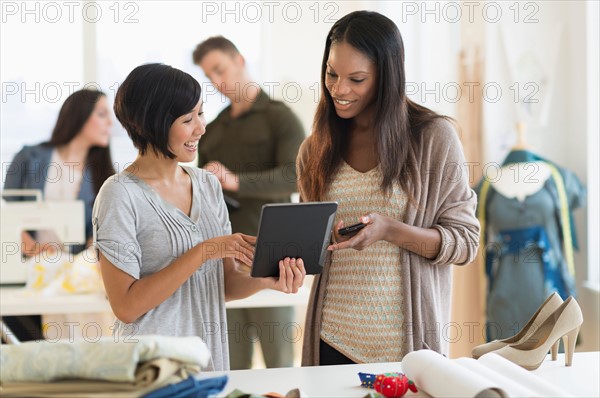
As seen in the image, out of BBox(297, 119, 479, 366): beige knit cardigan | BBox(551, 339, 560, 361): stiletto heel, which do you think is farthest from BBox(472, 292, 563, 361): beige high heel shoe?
BBox(297, 119, 479, 366): beige knit cardigan

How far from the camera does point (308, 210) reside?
1.70 m

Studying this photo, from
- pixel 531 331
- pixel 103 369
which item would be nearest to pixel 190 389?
pixel 103 369

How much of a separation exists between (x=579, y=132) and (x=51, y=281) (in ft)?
8.50

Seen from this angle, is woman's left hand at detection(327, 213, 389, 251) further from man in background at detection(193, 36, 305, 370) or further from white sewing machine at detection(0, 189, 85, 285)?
white sewing machine at detection(0, 189, 85, 285)

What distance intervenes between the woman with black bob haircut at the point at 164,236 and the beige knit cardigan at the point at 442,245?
0.27m

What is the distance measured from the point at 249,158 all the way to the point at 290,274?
1861 mm

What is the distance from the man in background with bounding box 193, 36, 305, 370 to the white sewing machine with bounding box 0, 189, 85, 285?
67cm

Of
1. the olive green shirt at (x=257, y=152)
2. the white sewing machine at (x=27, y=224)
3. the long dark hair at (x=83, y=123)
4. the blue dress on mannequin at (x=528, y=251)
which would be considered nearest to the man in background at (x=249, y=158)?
the olive green shirt at (x=257, y=152)

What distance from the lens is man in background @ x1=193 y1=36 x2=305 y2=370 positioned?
3416 millimetres

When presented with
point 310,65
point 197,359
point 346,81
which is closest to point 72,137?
point 310,65

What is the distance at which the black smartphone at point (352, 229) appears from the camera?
180cm

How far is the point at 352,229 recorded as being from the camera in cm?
180

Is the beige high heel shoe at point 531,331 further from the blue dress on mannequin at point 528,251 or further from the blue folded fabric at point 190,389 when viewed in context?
the blue dress on mannequin at point 528,251

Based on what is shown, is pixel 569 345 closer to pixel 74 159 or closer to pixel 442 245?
pixel 442 245
